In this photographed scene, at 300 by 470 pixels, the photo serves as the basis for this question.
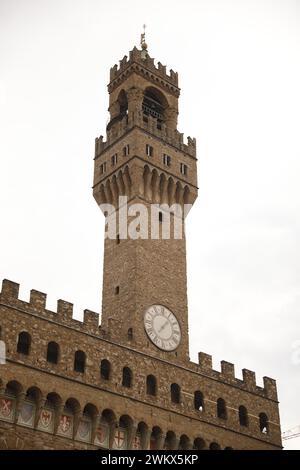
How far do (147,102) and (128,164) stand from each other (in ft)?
22.6

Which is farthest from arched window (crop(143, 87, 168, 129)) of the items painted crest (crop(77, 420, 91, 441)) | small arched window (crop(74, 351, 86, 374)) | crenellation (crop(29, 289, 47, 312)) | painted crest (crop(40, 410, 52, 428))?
painted crest (crop(40, 410, 52, 428))

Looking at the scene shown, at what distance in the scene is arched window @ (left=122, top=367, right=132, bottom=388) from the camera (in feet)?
109

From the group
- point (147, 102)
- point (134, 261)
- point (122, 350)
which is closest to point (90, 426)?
point (122, 350)

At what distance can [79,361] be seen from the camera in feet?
105

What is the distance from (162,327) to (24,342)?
848 cm

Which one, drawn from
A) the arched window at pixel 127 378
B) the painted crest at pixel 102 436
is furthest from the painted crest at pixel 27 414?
the arched window at pixel 127 378

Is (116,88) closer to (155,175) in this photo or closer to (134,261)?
(155,175)

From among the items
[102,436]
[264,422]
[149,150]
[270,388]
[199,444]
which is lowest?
[102,436]

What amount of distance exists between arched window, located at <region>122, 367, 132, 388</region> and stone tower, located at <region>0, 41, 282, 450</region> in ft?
0.23

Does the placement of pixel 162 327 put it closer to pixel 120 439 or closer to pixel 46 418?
pixel 120 439

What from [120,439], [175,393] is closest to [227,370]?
[175,393]

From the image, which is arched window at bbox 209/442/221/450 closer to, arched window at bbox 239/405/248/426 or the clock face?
arched window at bbox 239/405/248/426
